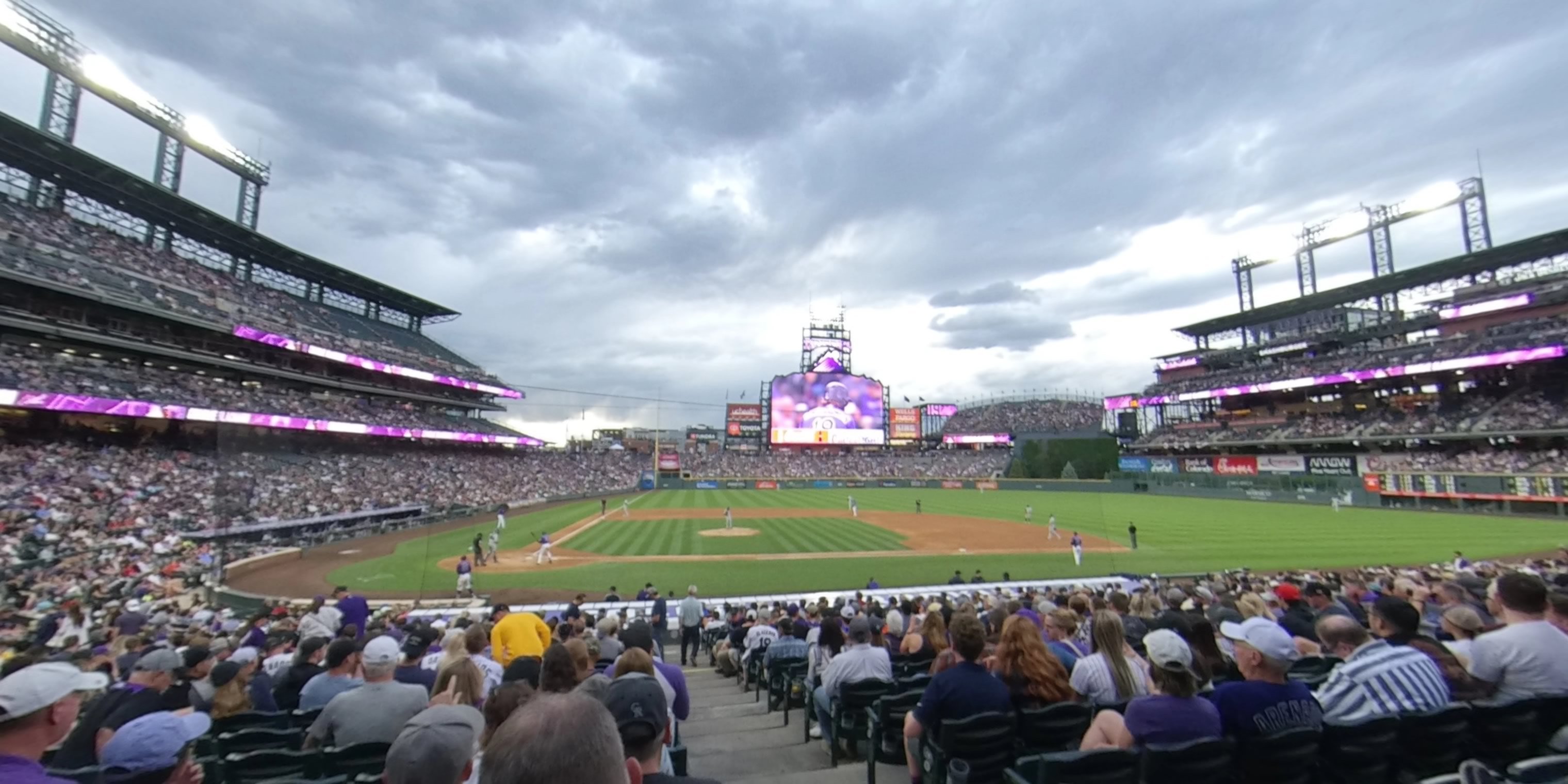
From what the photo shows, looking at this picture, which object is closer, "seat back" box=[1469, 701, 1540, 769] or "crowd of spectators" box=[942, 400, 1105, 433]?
"seat back" box=[1469, 701, 1540, 769]

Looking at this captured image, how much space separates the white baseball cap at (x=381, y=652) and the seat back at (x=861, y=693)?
144 inches

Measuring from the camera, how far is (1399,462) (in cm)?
4712

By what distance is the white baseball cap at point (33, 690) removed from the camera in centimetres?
262

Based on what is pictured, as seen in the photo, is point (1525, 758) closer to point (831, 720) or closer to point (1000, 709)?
point (1000, 709)

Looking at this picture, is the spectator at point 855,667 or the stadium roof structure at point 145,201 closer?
the spectator at point 855,667

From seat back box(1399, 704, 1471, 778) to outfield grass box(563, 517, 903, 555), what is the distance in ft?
78.2

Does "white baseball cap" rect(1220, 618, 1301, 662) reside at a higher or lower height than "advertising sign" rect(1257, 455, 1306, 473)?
lower

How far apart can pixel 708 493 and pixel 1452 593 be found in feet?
193

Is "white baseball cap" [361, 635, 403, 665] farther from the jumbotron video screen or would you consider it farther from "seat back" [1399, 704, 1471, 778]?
the jumbotron video screen

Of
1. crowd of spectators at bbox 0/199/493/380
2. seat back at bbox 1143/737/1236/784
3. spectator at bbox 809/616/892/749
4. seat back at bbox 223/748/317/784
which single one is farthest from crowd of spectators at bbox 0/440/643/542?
seat back at bbox 1143/737/1236/784

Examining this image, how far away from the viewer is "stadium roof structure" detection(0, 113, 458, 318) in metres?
31.9

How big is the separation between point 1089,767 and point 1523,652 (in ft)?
11.3

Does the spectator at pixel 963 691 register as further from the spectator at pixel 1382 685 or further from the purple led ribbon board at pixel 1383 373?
the purple led ribbon board at pixel 1383 373

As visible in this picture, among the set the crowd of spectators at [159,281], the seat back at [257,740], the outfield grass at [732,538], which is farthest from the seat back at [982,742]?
the crowd of spectators at [159,281]
